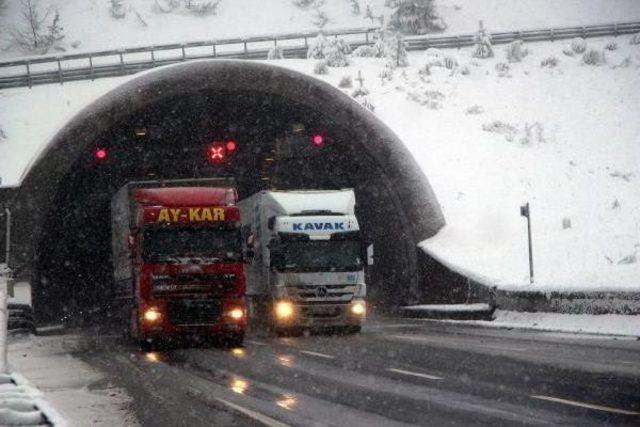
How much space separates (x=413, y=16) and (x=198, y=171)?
32.9m

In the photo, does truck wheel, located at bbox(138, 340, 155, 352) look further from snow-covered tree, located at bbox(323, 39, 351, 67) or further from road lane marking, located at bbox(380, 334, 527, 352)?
snow-covered tree, located at bbox(323, 39, 351, 67)

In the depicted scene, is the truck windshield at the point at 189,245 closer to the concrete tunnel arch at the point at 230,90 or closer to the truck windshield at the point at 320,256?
the truck windshield at the point at 320,256

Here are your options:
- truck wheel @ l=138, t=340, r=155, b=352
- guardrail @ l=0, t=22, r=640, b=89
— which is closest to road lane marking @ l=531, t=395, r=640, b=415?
truck wheel @ l=138, t=340, r=155, b=352

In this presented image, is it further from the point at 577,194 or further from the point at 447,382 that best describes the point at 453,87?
the point at 447,382

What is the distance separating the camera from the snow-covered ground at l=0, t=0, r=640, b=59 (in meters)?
88.4

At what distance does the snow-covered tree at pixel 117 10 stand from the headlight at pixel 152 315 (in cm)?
7658

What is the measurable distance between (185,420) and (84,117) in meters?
24.4

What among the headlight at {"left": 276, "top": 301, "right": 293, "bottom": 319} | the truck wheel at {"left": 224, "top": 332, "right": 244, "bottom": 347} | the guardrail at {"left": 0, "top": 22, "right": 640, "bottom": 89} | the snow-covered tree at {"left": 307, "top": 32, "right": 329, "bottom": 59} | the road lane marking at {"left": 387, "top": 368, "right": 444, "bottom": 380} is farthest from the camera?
the snow-covered tree at {"left": 307, "top": 32, "right": 329, "bottom": 59}

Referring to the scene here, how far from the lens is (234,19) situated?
3863 inches

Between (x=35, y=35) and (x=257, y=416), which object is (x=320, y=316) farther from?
(x=35, y=35)

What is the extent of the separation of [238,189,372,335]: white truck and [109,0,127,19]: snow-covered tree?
7035 centimetres

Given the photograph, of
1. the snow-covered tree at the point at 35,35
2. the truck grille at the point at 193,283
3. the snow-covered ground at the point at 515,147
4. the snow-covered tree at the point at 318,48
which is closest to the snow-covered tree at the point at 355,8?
the snow-covered tree at the point at 35,35

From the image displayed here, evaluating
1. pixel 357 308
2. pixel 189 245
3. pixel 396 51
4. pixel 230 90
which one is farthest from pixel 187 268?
pixel 396 51

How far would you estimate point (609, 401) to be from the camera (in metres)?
12.1
